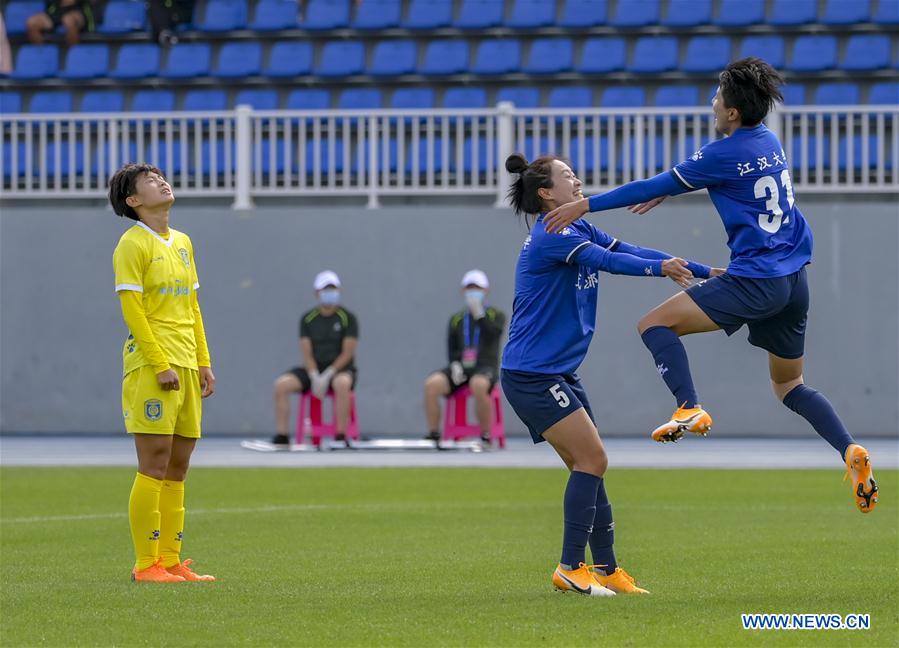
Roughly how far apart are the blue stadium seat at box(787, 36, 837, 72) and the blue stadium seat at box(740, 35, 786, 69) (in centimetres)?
18

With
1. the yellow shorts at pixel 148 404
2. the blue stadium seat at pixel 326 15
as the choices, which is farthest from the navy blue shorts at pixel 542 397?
the blue stadium seat at pixel 326 15

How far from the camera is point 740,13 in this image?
21.6 metres

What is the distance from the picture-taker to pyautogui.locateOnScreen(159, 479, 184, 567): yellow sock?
7391 millimetres

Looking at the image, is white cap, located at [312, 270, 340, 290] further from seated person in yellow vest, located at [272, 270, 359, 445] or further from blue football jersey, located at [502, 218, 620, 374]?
blue football jersey, located at [502, 218, 620, 374]

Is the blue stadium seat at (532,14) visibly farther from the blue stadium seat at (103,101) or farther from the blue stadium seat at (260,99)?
the blue stadium seat at (103,101)

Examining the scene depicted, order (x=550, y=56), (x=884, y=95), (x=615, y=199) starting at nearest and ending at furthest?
1. (x=615, y=199)
2. (x=884, y=95)
3. (x=550, y=56)

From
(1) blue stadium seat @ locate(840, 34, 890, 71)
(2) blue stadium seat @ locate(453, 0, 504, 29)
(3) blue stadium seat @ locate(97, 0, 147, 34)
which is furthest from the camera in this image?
(3) blue stadium seat @ locate(97, 0, 147, 34)

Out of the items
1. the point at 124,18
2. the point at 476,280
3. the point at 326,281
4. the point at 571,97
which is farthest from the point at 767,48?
the point at 124,18

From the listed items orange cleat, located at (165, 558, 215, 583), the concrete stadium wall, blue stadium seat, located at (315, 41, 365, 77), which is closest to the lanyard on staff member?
the concrete stadium wall

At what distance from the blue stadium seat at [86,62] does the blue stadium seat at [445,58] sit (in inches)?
186

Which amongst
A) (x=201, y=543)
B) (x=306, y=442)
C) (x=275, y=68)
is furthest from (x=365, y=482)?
(x=275, y=68)

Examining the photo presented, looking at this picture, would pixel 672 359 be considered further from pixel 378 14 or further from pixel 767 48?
pixel 378 14

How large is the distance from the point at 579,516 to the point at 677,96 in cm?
1502

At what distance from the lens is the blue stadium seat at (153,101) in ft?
71.4
